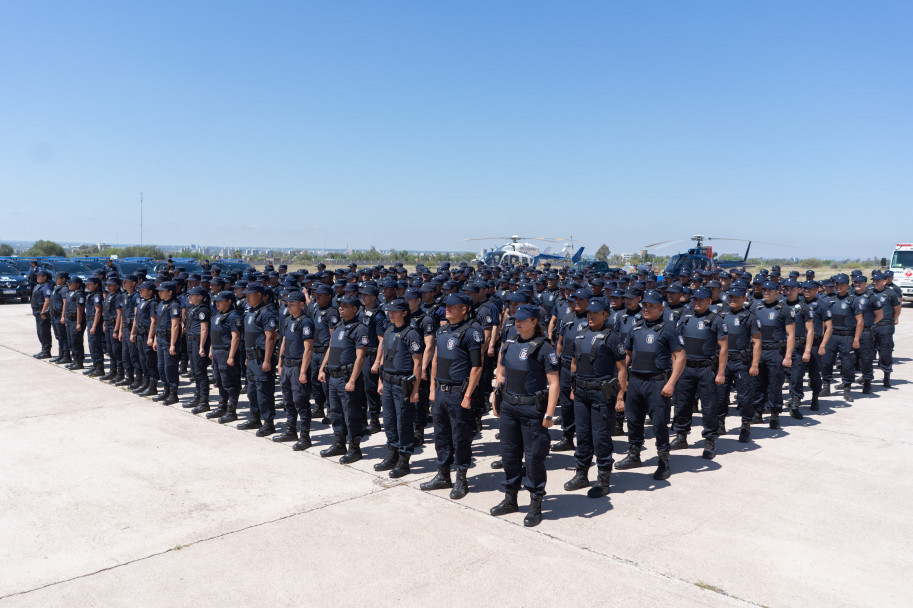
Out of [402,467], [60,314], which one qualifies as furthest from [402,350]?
[60,314]

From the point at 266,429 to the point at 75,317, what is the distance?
6233 millimetres

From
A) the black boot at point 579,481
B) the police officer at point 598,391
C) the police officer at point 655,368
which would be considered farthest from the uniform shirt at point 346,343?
the police officer at point 655,368

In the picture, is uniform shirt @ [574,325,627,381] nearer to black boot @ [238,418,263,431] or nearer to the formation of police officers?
the formation of police officers

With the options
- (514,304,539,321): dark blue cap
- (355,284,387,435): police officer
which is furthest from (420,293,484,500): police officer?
(355,284,387,435): police officer

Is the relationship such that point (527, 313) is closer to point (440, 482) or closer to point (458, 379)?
point (458, 379)

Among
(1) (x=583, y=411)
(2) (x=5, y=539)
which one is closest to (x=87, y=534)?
(2) (x=5, y=539)

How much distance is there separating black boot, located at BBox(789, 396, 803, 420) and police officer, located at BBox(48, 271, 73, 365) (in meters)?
13.1

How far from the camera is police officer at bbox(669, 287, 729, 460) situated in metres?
6.74

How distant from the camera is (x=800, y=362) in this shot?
889 cm

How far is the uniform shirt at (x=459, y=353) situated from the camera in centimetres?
553

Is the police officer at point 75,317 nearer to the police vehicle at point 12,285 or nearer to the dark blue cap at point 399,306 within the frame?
the dark blue cap at point 399,306

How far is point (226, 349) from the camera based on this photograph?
26.5 feet

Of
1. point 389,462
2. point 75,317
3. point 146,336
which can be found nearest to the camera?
point 389,462

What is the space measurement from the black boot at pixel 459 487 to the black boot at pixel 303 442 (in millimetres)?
2215
